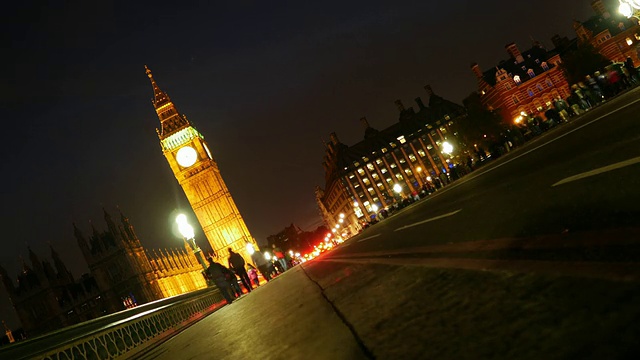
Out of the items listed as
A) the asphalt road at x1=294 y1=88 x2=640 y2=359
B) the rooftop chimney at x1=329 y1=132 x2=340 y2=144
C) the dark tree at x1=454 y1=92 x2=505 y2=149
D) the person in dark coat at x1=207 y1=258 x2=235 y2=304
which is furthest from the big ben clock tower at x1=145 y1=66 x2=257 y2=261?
the asphalt road at x1=294 y1=88 x2=640 y2=359

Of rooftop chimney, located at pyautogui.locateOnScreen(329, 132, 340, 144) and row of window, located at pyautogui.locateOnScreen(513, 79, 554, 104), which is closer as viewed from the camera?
row of window, located at pyautogui.locateOnScreen(513, 79, 554, 104)

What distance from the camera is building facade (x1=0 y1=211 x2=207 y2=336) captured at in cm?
6106

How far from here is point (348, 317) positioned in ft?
7.27

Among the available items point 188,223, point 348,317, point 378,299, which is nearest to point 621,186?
point 378,299

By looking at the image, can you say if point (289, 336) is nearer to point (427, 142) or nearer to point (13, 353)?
point (13, 353)

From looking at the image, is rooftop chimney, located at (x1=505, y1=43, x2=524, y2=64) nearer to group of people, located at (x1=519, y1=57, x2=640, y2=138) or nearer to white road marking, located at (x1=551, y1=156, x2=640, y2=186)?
group of people, located at (x1=519, y1=57, x2=640, y2=138)

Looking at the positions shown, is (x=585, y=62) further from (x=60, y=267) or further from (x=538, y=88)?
(x=60, y=267)

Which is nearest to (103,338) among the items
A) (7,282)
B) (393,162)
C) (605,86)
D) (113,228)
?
(605,86)

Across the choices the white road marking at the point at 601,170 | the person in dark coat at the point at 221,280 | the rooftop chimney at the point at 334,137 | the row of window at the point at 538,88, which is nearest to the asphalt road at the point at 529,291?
the white road marking at the point at 601,170

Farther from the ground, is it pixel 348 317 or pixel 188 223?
pixel 188 223

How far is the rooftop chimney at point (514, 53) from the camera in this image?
74938mm

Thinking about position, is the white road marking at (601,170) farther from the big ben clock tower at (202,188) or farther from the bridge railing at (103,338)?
the big ben clock tower at (202,188)

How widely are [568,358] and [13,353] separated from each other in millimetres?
5745

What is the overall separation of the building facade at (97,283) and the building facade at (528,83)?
209 ft
